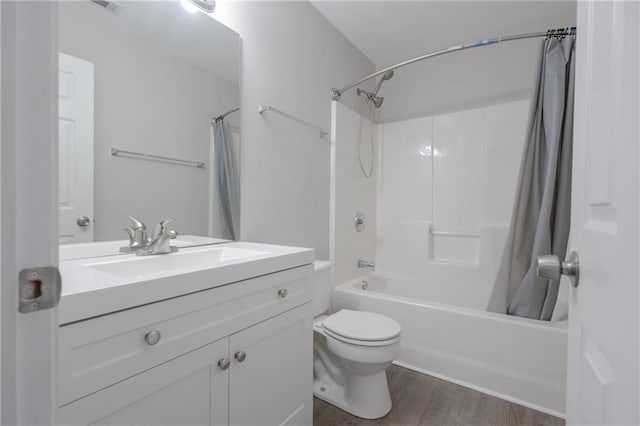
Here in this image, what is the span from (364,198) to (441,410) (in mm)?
1646

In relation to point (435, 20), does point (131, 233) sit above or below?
below

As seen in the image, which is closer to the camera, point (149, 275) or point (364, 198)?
point (149, 275)

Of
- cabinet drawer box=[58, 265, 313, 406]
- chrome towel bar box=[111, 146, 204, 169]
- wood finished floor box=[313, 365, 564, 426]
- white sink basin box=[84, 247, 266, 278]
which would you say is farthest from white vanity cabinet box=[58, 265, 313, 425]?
chrome towel bar box=[111, 146, 204, 169]

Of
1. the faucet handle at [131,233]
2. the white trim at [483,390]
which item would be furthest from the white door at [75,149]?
the white trim at [483,390]

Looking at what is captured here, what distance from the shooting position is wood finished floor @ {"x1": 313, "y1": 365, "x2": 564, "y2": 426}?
4.73ft

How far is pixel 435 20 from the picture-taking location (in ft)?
7.19

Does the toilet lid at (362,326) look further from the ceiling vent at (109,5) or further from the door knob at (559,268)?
the ceiling vent at (109,5)

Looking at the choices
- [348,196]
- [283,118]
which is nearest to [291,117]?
[283,118]

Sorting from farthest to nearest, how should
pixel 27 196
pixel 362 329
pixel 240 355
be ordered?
1. pixel 362 329
2. pixel 240 355
3. pixel 27 196

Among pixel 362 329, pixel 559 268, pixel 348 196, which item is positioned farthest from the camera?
pixel 348 196

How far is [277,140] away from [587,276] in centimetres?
156

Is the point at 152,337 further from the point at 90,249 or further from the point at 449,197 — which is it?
the point at 449,197

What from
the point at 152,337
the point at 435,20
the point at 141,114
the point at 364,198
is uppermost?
the point at 435,20

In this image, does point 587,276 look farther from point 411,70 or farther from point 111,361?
point 411,70
